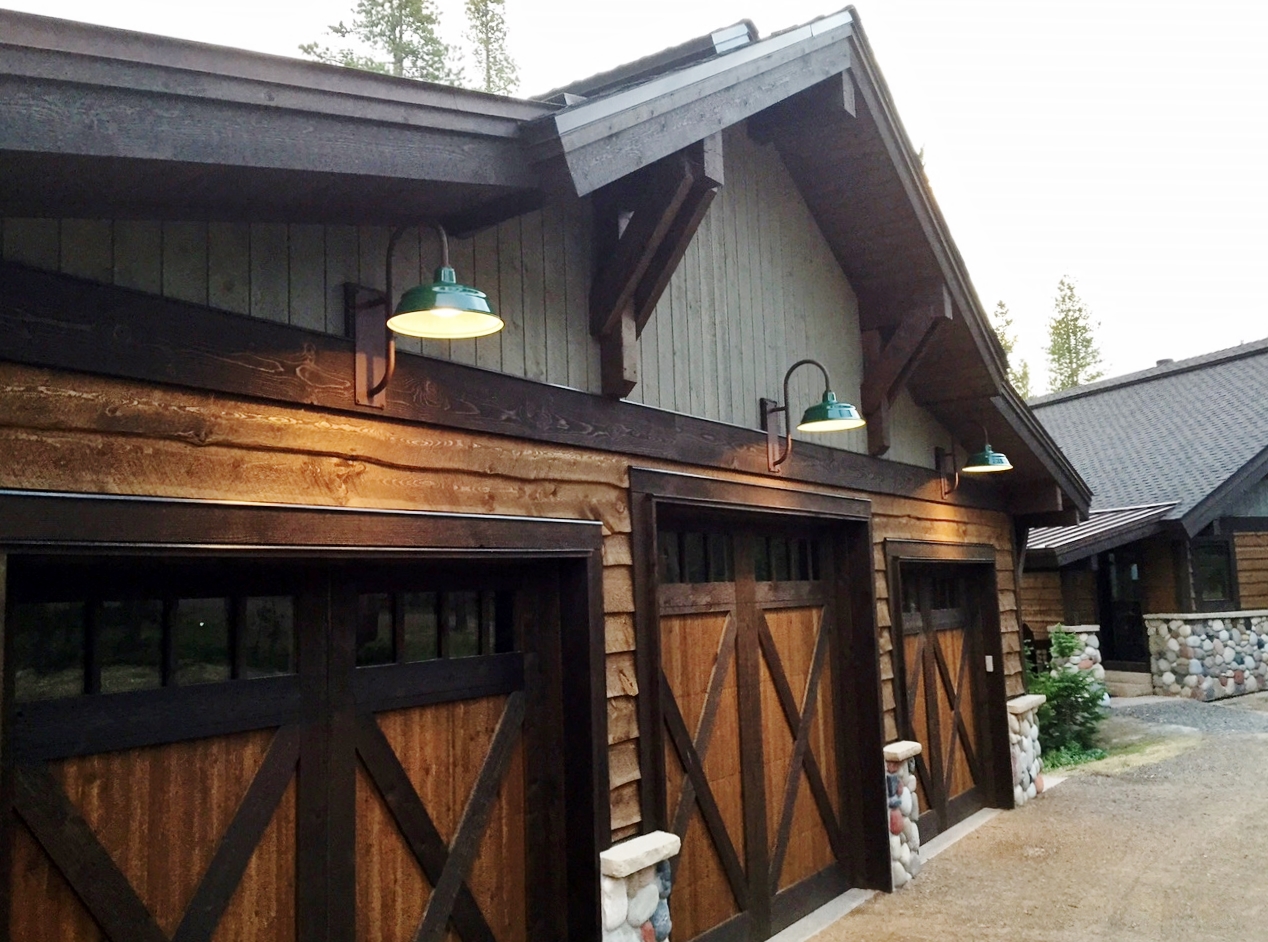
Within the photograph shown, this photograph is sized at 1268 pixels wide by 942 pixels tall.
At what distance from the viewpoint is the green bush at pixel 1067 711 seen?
11336mm

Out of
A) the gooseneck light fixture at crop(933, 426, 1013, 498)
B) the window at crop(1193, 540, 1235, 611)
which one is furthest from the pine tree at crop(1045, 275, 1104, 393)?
the gooseneck light fixture at crop(933, 426, 1013, 498)

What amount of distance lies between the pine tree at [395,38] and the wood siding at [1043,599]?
64.2ft

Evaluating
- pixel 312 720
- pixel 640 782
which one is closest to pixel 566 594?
pixel 640 782

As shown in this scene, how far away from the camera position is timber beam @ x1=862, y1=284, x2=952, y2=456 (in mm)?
6414

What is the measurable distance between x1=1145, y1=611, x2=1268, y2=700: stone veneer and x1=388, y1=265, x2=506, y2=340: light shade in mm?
15259

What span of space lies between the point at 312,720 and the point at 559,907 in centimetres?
139

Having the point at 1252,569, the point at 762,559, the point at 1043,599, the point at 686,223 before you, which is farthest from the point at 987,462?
the point at 1252,569

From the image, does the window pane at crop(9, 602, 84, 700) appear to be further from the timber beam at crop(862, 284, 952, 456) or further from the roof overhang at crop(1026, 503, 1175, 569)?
the roof overhang at crop(1026, 503, 1175, 569)

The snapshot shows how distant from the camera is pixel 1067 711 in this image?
11.5 m

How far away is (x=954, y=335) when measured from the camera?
684 centimetres

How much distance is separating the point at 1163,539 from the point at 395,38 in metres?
22.5

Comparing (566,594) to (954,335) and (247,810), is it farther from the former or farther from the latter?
(954,335)

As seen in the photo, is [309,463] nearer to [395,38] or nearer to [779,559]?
[779,559]

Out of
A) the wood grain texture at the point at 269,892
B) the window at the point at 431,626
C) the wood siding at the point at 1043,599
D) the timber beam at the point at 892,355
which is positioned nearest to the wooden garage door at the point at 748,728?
the timber beam at the point at 892,355
